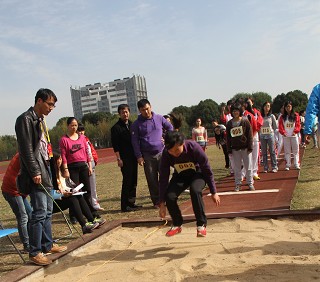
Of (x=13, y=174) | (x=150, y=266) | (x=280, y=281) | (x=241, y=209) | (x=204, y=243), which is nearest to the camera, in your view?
(x=280, y=281)

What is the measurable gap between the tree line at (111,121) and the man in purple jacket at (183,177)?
3764 centimetres

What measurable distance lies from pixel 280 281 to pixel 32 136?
9.60 feet

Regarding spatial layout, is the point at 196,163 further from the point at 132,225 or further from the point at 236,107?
the point at 236,107

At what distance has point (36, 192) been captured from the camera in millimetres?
4430

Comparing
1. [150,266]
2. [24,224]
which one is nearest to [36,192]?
[24,224]

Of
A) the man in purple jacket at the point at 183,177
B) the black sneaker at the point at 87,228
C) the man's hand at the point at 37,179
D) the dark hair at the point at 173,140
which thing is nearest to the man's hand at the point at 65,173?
the black sneaker at the point at 87,228

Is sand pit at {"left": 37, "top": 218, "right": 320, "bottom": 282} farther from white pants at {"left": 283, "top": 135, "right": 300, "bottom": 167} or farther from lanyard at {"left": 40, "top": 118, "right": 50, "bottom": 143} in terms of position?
white pants at {"left": 283, "top": 135, "right": 300, "bottom": 167}

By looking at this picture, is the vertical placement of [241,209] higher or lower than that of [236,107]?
lower

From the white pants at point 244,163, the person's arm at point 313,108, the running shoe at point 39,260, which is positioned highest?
the person's arm at point 313,108

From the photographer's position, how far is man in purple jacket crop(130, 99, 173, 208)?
7.08 metres

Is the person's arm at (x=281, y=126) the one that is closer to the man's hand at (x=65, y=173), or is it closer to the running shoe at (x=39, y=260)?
the man's hand at (x=65, y=173)

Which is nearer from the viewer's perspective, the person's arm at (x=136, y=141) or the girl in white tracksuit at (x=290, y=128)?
the person's arm at (x=136, y=141)

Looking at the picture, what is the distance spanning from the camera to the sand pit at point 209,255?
3.70 m

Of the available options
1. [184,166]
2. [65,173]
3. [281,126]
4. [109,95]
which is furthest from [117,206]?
[109,95]
